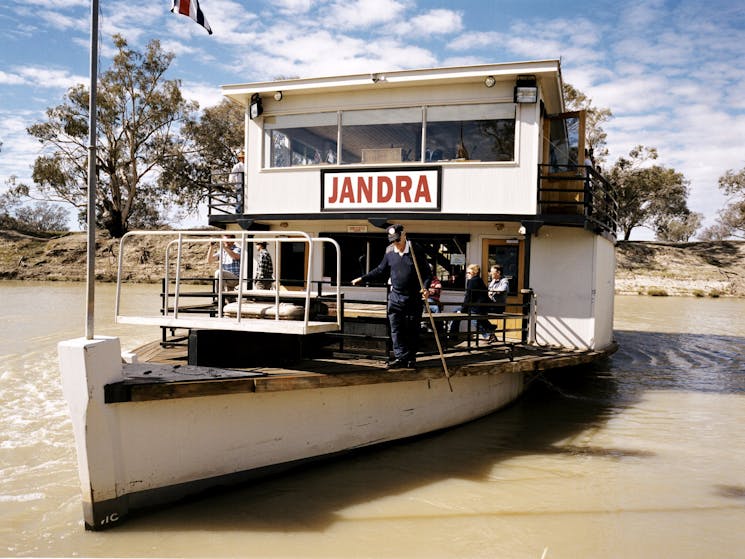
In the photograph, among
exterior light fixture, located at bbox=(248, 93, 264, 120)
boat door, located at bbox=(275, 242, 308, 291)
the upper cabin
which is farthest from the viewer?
boat door, located at bbox=(275, 242, 308, 291)

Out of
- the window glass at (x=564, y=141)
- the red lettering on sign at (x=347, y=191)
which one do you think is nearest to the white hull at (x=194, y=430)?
the red lettering on sign at (x=347, y=191)

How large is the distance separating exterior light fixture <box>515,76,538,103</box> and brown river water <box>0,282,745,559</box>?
5071mm

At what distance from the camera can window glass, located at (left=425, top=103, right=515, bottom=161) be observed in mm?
9984

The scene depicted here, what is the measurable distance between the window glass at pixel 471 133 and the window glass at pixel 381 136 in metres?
0.28

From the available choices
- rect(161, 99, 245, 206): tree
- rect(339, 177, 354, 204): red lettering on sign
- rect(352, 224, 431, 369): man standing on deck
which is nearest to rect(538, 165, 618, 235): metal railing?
rect(339, 177, 354, 204): red lettering on sign

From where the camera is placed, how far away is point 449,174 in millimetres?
10086

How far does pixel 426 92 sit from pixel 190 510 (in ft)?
25.3

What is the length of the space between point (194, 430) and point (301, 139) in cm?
684

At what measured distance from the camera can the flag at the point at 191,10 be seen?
6.74m

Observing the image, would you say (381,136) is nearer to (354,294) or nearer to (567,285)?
(354,294)

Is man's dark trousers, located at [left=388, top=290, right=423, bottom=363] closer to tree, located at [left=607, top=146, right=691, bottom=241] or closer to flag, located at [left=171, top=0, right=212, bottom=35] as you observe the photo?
flag, located at [left=171, top=0, right=212, bottom=35]

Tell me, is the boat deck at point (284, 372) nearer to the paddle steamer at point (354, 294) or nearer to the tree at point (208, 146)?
the paddle steamer at point (354, 294)

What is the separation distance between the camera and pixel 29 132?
1475 inches

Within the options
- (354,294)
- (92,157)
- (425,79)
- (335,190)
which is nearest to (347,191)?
(335,190)
